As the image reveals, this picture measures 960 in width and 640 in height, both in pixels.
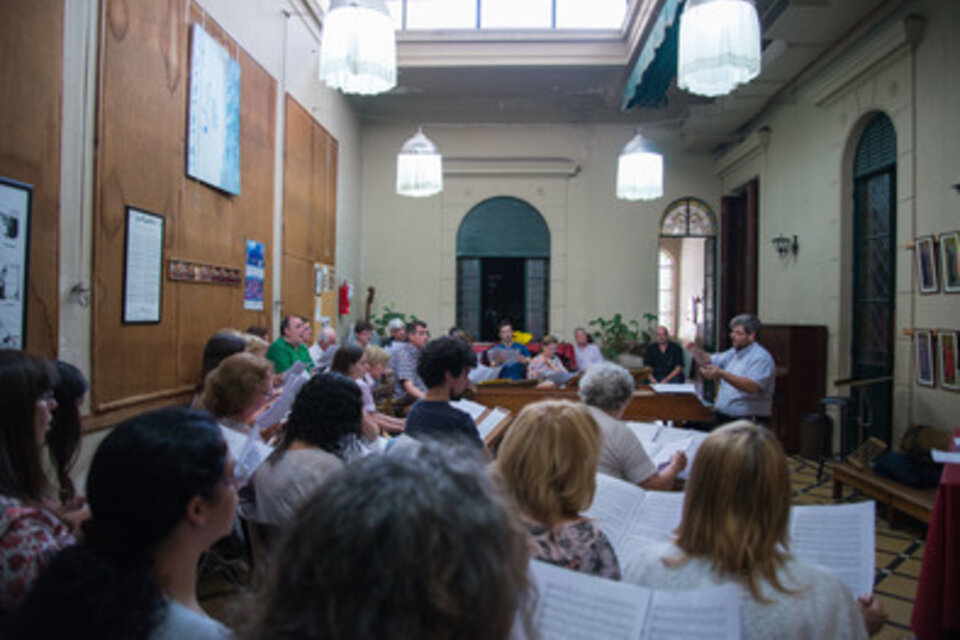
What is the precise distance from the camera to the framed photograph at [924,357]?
5.26 meters

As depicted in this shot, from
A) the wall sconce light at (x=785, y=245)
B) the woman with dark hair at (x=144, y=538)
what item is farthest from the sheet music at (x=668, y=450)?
the wall sconce light at (x=785, y=245)

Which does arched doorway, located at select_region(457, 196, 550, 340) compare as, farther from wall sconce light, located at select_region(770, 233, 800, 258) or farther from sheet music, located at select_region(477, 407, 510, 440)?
sheet music, located at select_region(477, 407, 510, 440)

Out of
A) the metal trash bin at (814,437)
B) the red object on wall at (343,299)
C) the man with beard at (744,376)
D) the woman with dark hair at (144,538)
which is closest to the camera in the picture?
the woman with dark hair at (144,538)

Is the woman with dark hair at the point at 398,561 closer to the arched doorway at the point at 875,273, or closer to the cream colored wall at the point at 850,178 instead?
the cream colored wall at the point at 850,178

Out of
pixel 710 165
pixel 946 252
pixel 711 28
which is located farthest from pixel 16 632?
pixel 710 165

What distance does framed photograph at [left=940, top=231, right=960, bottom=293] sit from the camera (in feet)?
16.3

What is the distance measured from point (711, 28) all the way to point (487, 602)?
3.57m

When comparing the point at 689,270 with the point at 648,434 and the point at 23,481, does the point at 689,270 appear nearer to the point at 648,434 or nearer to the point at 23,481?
the point at 648,434

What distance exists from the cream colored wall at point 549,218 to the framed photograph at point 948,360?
6.18 m

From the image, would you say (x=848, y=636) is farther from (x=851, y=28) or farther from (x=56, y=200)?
(x=851, y=28)

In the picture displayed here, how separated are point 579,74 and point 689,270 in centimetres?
890

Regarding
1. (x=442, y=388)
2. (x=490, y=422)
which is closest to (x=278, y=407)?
(x=442, y=388)

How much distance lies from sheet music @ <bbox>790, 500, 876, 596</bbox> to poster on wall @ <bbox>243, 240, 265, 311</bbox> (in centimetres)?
527

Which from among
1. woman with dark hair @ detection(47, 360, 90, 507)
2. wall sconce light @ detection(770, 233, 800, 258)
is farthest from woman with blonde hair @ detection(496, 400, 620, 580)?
wall sconce light @ detection(770, 233, 800, 258)
